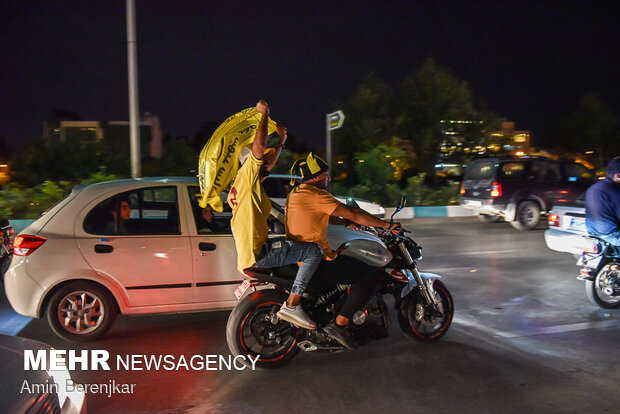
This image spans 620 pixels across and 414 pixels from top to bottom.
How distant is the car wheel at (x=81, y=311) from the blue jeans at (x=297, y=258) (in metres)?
1.83

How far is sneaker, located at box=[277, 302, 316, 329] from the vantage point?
446 centimetres

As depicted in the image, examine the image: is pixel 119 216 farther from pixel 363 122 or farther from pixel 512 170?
pixel 363 122

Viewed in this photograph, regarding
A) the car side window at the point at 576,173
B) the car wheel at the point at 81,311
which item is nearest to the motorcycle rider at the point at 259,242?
the car wheel at the point at 81,311

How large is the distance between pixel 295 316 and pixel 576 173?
1255 cm

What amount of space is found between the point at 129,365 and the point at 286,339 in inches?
55.6

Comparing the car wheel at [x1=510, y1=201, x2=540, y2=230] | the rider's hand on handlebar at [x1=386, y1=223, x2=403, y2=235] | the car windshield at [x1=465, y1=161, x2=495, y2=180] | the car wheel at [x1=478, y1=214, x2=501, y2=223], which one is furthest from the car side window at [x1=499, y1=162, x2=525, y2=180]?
the rider's hand on handlebar at [x1=386, y1=223, x2=403, y2=235]

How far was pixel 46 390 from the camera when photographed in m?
2.74

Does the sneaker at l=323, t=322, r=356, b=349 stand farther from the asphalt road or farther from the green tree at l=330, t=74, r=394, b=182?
the green tree at l=330, t=74, r=394, b=182

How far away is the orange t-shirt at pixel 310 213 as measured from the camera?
4.46 metres

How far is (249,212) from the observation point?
14.7 feet

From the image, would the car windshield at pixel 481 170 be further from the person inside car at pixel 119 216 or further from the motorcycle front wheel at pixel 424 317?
the person inside car at pixel 119 216

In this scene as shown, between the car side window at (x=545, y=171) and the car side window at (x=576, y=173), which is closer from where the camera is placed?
the car side window at (x=545, y=171)

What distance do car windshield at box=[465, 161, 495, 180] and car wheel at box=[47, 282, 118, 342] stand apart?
11011mm

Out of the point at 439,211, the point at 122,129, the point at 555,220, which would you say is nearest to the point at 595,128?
the point at 439,211
